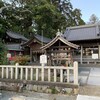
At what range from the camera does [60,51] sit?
478 inches

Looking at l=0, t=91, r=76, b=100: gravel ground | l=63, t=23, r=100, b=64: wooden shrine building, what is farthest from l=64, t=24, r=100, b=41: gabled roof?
l=0, t=91, r=76, b=100: gravel ground

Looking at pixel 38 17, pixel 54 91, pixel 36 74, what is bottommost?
pixel 54 91

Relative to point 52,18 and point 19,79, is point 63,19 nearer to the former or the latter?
point 52,18

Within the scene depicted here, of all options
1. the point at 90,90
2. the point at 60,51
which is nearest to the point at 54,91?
the point at 90,90

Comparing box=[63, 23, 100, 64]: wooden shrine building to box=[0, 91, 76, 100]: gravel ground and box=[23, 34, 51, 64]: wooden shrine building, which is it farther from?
box=[0, 91, 76, 100]: gravel ground

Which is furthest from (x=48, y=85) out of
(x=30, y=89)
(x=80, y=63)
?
(x=80, y=63)

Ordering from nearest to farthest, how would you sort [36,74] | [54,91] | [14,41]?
[54,91] < [36,74] < [14,41]

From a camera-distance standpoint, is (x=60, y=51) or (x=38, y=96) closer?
(x=38, y=96)

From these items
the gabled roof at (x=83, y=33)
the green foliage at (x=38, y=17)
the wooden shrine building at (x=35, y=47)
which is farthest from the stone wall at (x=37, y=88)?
the green foliage at (x=38, y=17)

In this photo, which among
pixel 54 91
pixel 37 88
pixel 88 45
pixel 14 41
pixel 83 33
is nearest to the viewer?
pixel 54 91

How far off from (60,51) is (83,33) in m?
6.56

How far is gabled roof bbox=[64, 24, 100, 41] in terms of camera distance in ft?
53.1

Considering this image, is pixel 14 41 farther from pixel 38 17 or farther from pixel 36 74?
pixel 36 74

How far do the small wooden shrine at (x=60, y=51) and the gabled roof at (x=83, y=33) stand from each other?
Result: 414cm
